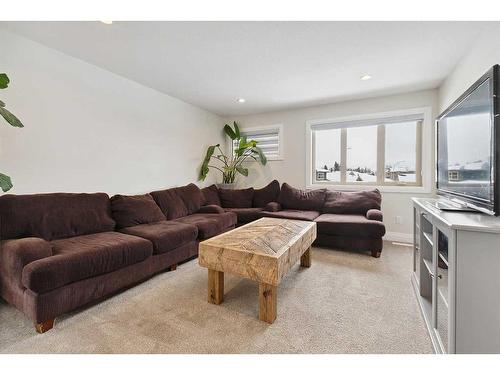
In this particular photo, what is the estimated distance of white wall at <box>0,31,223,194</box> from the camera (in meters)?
2.10

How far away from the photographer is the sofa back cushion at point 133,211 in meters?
2.60

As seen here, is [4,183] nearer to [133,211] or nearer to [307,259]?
[133,211]

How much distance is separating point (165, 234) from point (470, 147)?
266 centimetres

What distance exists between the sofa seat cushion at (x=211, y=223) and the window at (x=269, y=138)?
1.76m

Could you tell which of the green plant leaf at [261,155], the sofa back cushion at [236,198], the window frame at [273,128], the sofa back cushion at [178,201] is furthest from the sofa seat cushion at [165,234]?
the window frame at [273,128]

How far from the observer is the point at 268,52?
2.32 metres

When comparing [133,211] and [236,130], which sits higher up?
[236,130]

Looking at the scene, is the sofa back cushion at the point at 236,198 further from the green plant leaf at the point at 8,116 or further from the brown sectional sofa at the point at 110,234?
the green plant leaf at the point at 8,116

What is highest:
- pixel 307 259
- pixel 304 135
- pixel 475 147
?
pixel 304 135

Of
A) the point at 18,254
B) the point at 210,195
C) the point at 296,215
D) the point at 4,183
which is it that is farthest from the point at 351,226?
the point at 4,183

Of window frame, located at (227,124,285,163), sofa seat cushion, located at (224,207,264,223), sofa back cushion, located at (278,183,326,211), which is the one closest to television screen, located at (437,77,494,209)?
sofa back cushion, located at (278,183,326,211)

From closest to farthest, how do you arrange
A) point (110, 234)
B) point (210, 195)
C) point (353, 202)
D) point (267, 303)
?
point (267, 303)
point (110, 234)
point (353, 202)
point (210, 195)

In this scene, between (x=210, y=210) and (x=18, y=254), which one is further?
(x=210, y=210)

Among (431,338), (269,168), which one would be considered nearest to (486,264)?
(431,338)
